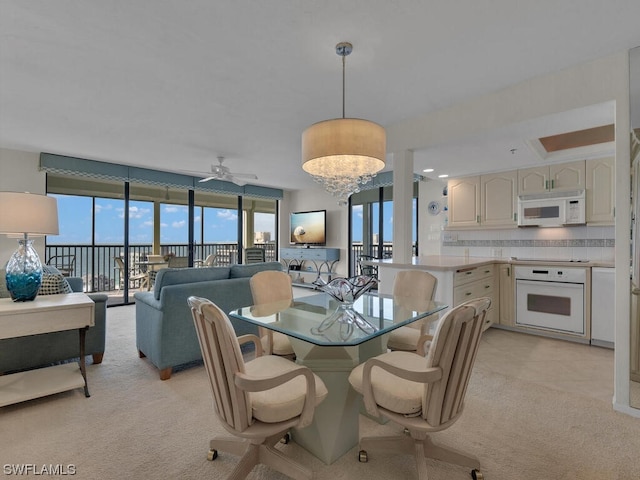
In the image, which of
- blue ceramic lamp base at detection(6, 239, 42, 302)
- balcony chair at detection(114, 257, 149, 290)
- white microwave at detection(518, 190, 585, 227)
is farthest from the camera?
balcony chair at detection(114, 257, 149, 290)

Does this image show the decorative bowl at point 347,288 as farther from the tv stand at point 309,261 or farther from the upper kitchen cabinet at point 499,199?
the tv stand at point 309,261

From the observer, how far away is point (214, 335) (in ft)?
4.09

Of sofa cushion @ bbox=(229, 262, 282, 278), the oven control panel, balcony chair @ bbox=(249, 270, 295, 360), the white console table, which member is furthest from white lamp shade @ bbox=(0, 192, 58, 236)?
the oven control panel

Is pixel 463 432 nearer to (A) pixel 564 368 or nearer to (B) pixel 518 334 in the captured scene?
(A) pixel 564 368

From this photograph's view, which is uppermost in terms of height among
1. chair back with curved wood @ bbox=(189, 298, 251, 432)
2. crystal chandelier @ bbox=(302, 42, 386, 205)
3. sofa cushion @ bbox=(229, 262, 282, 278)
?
crystal chandelier @ bbox=(302, 42, 386, 205)

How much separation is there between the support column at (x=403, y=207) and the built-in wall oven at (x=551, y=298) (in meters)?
1.61

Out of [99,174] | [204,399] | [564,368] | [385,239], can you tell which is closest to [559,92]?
[564,368]

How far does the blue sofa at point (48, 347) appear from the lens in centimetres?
245

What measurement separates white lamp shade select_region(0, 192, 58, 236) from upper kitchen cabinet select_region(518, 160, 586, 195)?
196 inches

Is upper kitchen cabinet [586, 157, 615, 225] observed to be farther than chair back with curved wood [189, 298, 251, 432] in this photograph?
Yes

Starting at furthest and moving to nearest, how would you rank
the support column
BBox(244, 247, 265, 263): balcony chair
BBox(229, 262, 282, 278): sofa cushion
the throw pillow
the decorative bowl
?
BBox(244, 247, 265, 263): balcony chair → the support column → BBox(229, 262, 282, 278): sofa cushion → the throw pillow → the decorative bowl

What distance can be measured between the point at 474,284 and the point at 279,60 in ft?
9.81

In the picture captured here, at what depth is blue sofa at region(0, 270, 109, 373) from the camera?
2453 millimetres

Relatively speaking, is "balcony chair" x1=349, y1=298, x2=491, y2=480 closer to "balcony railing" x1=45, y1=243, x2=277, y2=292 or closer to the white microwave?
the white microwave
